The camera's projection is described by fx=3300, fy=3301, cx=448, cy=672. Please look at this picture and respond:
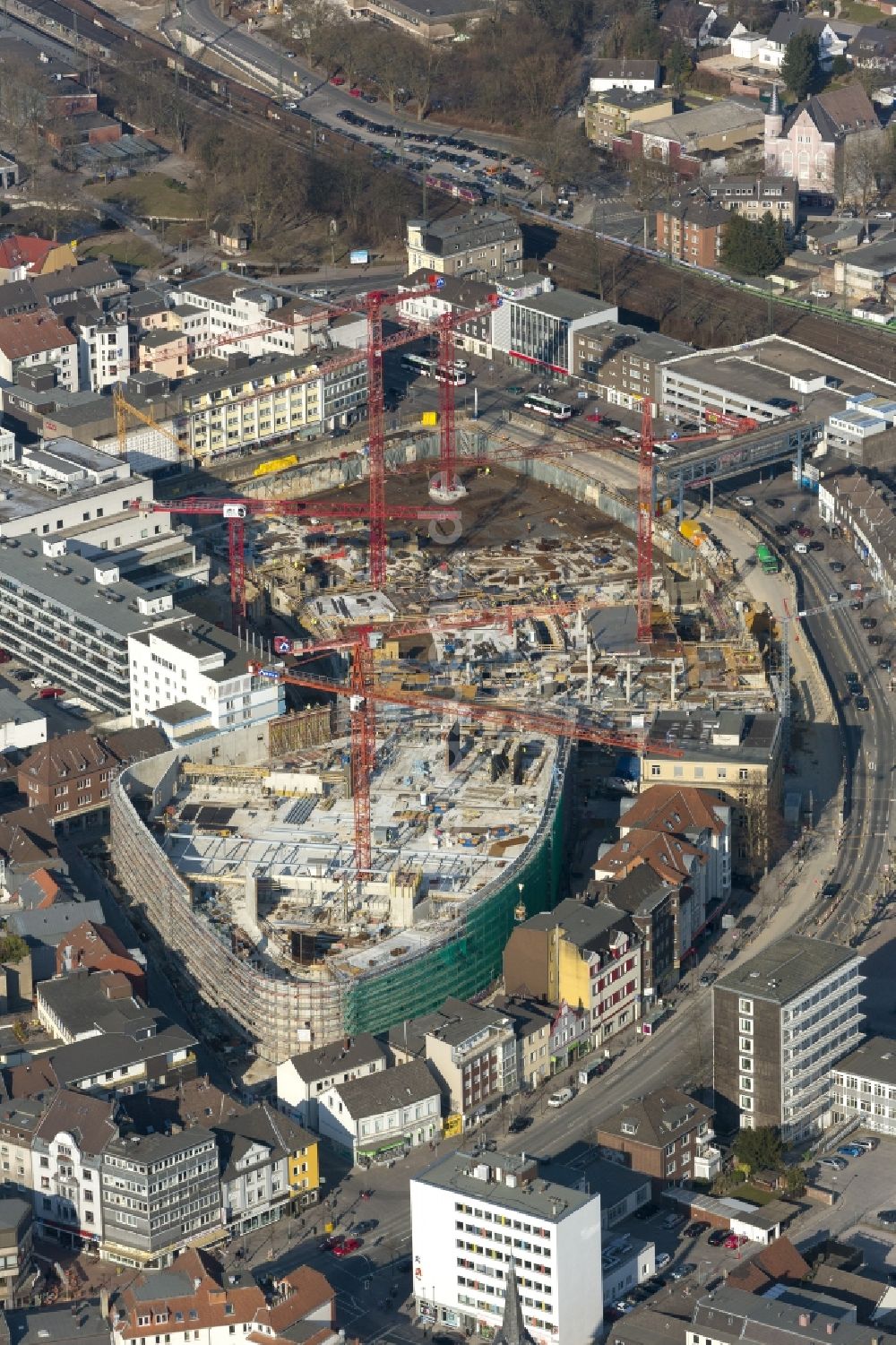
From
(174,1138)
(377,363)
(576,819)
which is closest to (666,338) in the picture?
(377,363)

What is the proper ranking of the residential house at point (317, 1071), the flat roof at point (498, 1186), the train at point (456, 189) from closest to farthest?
the flat roof at point (498, 1186) → the residential house at point (317, 1071) → the train at point (456, 189)

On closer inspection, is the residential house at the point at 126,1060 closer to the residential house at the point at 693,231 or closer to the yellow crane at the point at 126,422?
the yellow crane at the point at 126,422

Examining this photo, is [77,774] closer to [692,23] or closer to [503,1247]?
[503,1247]

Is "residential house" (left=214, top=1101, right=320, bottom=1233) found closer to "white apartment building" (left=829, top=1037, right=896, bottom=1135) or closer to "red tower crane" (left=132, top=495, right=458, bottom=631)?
"white apartment building" (left=829, top=1037, right=896, bottom=1135)

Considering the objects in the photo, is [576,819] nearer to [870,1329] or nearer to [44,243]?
[870,1329]

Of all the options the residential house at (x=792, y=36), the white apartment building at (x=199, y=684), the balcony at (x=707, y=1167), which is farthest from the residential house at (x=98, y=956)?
the residential house at (x=792, y=36)

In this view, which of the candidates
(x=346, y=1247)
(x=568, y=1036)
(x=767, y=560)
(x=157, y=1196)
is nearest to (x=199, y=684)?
(x=568, y=1036)
